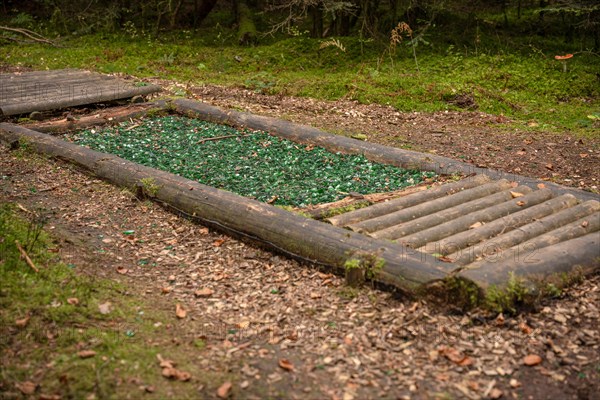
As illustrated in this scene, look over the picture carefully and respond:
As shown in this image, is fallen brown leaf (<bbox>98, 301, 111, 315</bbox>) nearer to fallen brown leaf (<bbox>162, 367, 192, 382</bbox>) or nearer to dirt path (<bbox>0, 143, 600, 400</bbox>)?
dirt path (<bbox>0, 143, 600, 400</bbox>)

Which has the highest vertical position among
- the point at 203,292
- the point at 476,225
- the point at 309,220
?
the point at 309,220

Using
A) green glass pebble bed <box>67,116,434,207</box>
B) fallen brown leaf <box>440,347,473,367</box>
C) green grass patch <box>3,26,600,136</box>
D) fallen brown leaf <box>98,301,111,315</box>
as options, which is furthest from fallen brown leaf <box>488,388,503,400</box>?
green grass patch <box>3,26,600,136</box>

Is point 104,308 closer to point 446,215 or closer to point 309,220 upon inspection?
point 309,220

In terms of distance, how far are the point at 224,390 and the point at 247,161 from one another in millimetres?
3561

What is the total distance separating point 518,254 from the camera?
464cm

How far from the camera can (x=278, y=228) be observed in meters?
5.02

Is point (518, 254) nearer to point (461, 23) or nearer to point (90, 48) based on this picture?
point (461, 23)

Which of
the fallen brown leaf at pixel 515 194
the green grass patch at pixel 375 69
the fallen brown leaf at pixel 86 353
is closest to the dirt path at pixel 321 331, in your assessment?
the fallen brown leaf at pixel 86 353

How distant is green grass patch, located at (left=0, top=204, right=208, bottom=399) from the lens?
354 centimetres

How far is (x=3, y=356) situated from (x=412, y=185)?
3.61m

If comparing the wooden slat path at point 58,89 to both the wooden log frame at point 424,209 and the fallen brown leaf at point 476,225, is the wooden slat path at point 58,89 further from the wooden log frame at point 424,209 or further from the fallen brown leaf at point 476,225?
the fallen brown leaf at point 476,225

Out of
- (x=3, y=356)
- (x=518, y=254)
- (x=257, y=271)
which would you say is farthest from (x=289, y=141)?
(x=3, y=356)

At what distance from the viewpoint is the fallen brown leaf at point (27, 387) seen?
3.43 metres

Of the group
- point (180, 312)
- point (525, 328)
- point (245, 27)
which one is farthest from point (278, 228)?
point (245, 27)
